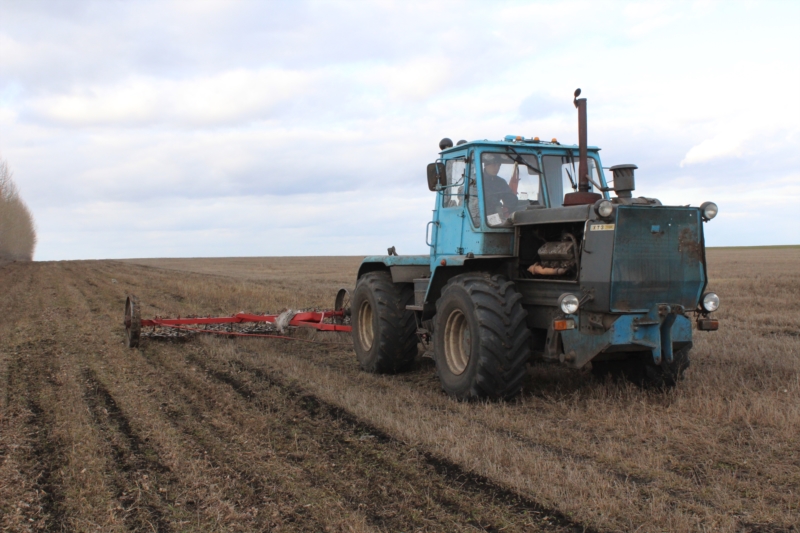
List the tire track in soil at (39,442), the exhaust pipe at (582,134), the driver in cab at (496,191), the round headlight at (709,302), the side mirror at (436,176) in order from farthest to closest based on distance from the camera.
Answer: the side mirror at (436,176)
the driver in cab at (496,191)
the exhaust pipe at (582,134)
the round headlight at (709,302)
the tire track in soil at (39,442)

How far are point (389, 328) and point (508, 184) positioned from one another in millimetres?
2395

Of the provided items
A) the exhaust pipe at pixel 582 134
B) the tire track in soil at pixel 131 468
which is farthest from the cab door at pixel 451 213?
the tire track in soil at pixel 131 468

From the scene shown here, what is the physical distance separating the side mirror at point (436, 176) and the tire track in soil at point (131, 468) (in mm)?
3877

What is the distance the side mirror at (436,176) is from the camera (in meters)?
7.73

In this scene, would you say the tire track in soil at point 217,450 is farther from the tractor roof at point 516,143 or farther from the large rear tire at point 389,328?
the tractor roof at point 516,143

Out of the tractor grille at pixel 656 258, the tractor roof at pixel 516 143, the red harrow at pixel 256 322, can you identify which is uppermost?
the tractor roof at pixel 516 143

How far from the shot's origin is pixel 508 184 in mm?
7707

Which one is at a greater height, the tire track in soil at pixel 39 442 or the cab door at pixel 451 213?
the cab door at pixel 451 213

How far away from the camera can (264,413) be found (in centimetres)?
650

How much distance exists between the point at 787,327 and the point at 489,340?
25.6 ft

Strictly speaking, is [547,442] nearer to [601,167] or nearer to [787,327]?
[601,167]

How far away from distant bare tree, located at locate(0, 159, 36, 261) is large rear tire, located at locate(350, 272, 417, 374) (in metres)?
53.9

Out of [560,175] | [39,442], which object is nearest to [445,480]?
[39,442]

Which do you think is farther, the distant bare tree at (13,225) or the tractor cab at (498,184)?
the distant bare tree at (13,225)
